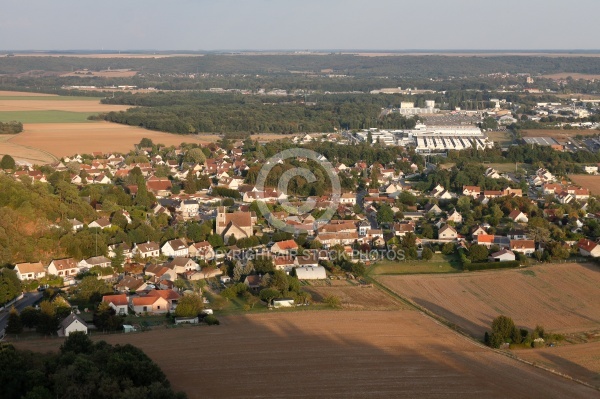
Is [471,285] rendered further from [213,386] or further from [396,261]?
[213,386]

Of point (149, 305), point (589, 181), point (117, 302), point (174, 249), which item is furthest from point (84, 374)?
point (589, 181)

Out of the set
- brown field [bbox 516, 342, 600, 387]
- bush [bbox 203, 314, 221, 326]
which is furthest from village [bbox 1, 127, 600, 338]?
brown field [bbox 516, 342, 600, 387]

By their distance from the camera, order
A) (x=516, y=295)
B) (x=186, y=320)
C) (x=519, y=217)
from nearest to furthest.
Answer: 1. (x=186, y=320)
2. (x=516, y=295)
3. (x=519, y=217)

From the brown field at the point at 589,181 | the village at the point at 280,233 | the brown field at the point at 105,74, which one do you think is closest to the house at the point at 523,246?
the village at the point at 280,233

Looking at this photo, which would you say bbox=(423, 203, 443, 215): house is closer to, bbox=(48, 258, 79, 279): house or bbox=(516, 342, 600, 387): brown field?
bbox=(516, 342, 600, 387): brown field

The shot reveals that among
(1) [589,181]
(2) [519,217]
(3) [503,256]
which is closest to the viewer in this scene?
(3) [503,256]

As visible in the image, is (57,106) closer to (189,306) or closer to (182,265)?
(182,265)

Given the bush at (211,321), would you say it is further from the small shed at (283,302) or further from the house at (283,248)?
the house at (283,248)
